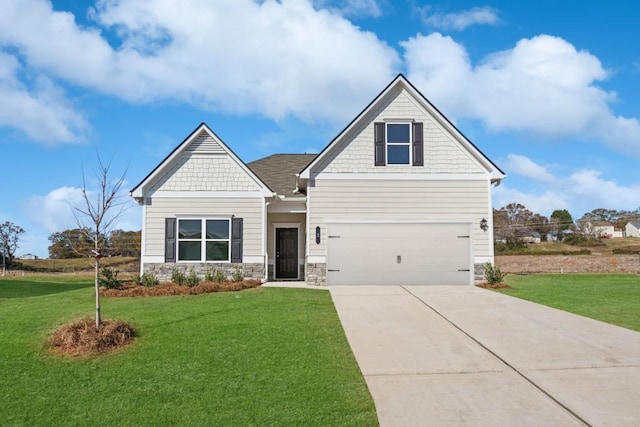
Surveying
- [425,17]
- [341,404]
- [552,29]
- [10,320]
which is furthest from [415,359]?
[552,29]

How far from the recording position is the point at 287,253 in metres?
17.0

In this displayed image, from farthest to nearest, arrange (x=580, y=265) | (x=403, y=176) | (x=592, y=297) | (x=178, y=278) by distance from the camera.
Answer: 1. (x=580, y=265)
2. (x=403, y=176)
3. (x=178, y=278)
4. (x=592, y=297)

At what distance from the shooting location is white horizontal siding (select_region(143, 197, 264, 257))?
14883 mm

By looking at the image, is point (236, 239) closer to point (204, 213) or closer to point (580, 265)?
point (204, 213)

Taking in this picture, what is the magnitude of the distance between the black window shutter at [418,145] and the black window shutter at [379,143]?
41.2 inches

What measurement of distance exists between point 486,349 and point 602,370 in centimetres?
144

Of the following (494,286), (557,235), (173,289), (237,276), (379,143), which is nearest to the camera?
(173,289)

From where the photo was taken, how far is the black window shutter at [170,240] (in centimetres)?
1473

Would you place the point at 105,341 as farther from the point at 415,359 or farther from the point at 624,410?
the point at 624,410

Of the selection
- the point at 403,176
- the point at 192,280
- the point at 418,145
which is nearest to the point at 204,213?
the point at 192,280

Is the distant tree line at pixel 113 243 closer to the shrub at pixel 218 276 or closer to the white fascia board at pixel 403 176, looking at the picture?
the shrub at pixel 218 276

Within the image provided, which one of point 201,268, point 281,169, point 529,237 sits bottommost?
point 201,268

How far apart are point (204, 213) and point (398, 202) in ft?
21.4

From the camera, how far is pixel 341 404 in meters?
4.44
